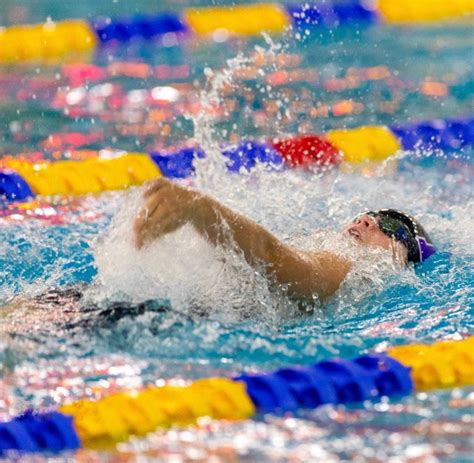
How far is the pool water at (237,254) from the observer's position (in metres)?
2.73

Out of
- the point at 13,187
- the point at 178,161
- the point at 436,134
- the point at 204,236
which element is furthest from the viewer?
the point at 436,134

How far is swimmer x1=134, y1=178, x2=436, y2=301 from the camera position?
9.57 feet

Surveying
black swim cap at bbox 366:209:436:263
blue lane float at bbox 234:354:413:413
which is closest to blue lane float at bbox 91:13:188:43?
black swim cap at bbox 366:209:436:263

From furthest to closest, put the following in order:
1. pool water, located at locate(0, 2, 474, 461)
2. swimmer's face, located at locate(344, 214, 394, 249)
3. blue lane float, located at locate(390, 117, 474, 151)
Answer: blue lane float, located at locate(390, 117, 474, 151) < swimmer's face, located at locate(344, 214, 394, 249) < pool water, located at locate(0, 2, 474, 461)

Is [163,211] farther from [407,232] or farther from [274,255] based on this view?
[407,232]

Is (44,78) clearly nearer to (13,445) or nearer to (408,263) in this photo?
(408,263)

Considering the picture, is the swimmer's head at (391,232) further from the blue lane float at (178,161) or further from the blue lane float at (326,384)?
the blue lane float at (178,161)

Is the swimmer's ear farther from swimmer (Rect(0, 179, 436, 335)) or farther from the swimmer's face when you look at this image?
swimmer (Rect(0, 179, 436, 335))

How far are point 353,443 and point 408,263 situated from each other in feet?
4.19

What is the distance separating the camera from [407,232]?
3.76 m

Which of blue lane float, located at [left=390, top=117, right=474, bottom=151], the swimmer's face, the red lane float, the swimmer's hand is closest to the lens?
the swimmer's hand

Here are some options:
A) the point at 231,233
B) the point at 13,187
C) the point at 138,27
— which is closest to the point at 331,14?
the point at 138,27

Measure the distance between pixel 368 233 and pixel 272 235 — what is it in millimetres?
630

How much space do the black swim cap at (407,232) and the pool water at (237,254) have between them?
7cm
